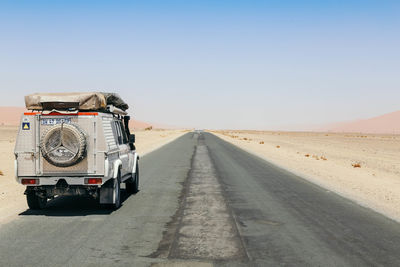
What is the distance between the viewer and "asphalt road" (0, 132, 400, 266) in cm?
600

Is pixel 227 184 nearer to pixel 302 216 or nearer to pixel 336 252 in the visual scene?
pixel 302 216

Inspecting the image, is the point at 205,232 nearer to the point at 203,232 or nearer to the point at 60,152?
the point at 203,232

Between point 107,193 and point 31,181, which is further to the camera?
point 107,193

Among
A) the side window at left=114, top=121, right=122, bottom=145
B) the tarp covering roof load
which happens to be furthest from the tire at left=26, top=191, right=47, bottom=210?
the side window at left=114, top=121, right=122, bottom=145

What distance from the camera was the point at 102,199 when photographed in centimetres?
920

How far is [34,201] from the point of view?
9492mm

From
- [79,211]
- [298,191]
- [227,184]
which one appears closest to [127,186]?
[79,211]

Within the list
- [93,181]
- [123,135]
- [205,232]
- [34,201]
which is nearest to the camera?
[205,232]

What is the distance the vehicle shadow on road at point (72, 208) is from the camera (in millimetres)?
9320

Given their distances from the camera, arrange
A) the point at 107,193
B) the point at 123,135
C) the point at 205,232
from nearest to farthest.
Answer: the point at 205,232 < the point at 107,193 < the point at 123,135

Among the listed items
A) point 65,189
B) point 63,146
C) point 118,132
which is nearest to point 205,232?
point 65,189

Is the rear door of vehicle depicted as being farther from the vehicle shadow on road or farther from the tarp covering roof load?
the tarp covering roof load

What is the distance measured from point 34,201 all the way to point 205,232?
442 centimetres

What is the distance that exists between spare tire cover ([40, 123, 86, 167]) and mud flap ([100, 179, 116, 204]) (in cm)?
96
